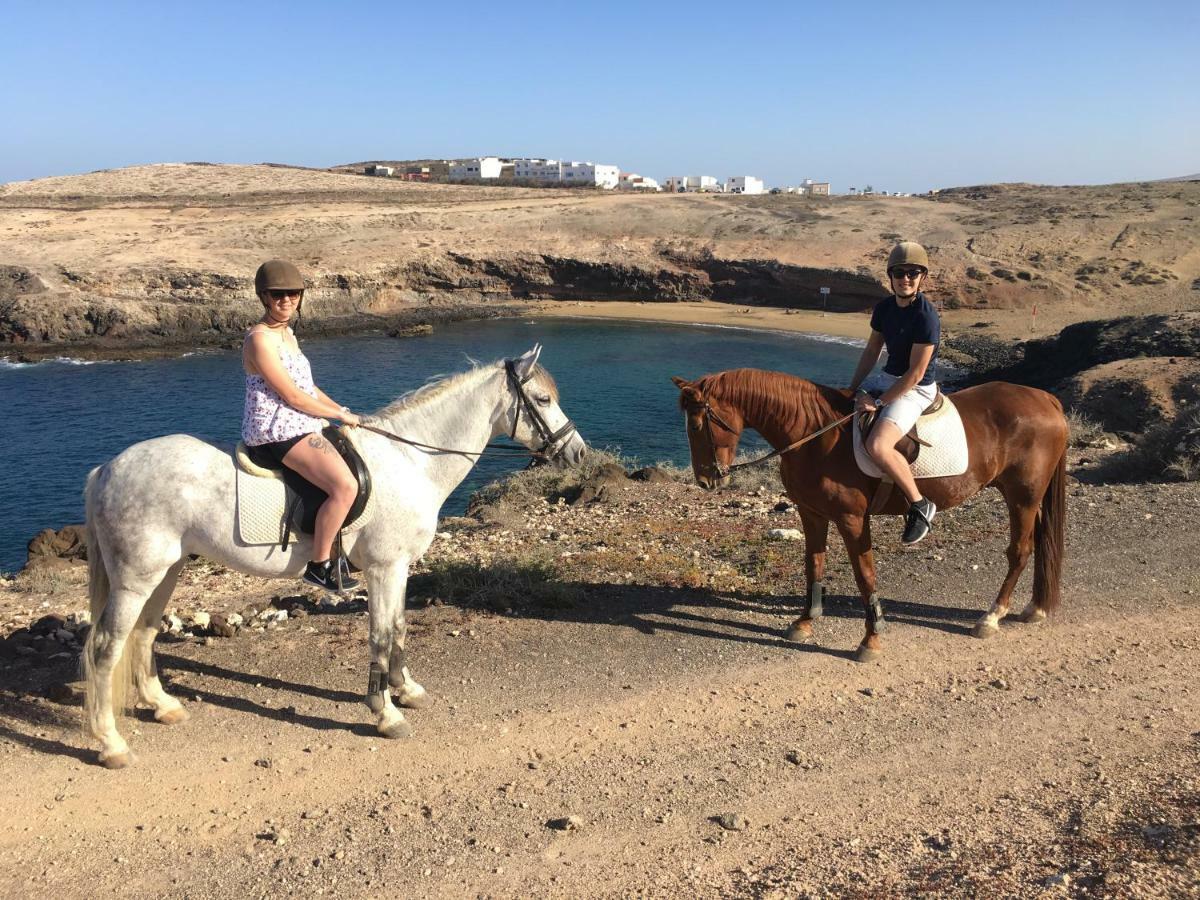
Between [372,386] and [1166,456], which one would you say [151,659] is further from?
[372,386]

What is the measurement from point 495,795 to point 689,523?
20.9 feet

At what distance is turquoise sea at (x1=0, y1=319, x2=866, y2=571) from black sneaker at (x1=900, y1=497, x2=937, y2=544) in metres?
12.6

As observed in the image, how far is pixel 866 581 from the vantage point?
6516 mm

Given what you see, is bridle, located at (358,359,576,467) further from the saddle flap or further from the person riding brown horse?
the person riding brown horse

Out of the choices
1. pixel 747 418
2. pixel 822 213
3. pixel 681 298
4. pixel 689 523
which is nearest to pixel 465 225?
pixel 681 298

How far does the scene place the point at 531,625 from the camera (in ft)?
23.5

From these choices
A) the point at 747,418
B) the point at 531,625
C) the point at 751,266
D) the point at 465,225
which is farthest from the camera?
the point at 465,225

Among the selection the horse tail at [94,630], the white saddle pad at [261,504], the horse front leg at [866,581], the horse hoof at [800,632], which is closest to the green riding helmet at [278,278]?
the white saddle pad at [261,504]

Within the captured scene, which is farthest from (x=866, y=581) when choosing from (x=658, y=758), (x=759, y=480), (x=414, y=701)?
(x=759, y=480)

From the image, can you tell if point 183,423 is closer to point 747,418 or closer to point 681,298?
point 747,418

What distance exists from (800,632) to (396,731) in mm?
3356

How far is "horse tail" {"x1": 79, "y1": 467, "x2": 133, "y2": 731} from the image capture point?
5.06m

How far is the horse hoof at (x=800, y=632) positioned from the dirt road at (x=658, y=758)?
4.6 inches

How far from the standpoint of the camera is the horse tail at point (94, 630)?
5062 millimetres
